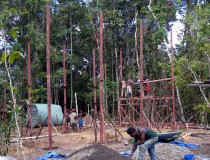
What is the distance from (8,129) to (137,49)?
63.0 feet

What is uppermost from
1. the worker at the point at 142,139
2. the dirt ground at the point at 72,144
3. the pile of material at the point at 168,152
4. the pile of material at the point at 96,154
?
the worker at the point at 142,139

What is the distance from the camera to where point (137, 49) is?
2423 cm

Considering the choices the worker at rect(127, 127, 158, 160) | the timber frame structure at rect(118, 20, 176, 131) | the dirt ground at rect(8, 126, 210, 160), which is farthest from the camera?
the timber frame structure at rect(118, 20, 176, 131)

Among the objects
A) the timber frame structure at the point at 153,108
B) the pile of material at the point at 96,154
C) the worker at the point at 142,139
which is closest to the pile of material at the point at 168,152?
the worker at the point at 142,139

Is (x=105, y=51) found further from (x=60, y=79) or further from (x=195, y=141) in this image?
(x=195, y=141)

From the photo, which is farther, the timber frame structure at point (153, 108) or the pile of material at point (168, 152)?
the timber frame structure at point (153, 108)

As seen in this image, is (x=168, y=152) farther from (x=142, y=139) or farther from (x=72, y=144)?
(x=72, y=144)

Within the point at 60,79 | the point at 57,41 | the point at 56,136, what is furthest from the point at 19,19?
the point at 56,136

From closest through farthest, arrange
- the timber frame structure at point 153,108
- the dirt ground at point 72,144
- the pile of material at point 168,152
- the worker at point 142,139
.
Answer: the worker at point 142,139
the pile of material at point 168,152
the dirt ground at point 72,144
the timber frame structure at point 153,108

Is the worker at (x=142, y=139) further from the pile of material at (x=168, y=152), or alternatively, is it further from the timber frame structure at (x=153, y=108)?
the timber frame structure at (x=153, y=108)

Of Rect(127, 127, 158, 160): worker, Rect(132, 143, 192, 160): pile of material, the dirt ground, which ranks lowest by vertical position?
the dirt ground

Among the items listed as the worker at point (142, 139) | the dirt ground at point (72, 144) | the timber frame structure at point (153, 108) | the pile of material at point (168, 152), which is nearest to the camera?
the worker at point (142, 139)

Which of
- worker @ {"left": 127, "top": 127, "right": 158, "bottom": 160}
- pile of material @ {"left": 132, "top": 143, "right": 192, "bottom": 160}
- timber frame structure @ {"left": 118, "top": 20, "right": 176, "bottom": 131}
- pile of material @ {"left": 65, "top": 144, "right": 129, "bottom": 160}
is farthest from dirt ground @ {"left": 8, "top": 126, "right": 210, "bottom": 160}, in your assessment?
worker @ {"left": 127, "top": 127, "right": 158, "bottom": 160}

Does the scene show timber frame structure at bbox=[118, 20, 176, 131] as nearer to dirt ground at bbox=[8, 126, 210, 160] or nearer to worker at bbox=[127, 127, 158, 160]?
dirt ground at bbox=[8, 126, 210, 160]
